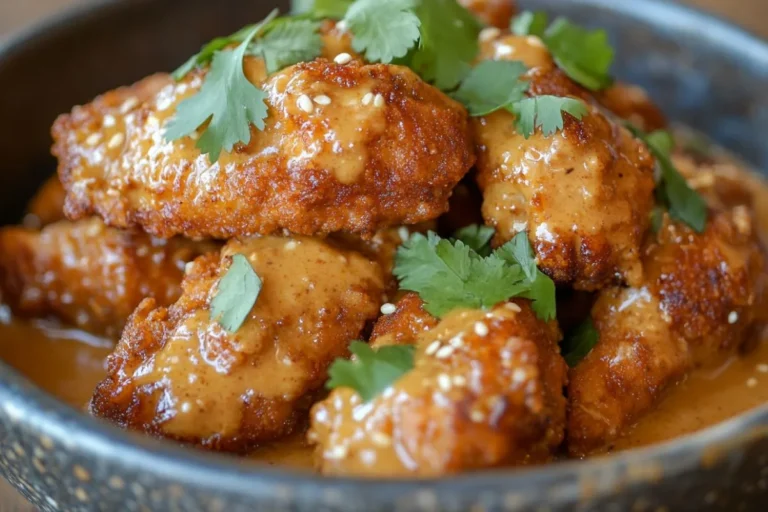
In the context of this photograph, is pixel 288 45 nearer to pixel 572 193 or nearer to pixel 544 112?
pixel 544 112

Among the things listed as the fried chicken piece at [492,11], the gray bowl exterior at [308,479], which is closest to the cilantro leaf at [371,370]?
the gray bowl exterior at [308,479]

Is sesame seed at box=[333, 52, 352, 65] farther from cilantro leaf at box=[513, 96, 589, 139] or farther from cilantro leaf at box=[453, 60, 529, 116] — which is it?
cilantro leaf at box=[513, 96, 589, 139]

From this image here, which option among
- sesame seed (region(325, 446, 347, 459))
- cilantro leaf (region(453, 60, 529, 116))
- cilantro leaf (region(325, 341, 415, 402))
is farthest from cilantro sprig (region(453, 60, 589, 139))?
sesame seed (region(325, 446, 347, 459))

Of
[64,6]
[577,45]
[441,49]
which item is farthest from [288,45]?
[64,6]

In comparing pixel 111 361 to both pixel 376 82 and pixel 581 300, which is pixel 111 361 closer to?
pixel 376 82

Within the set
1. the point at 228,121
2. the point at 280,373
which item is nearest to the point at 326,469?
the point at 280,373

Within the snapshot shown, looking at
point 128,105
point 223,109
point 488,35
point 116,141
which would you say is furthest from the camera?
point 488,35
